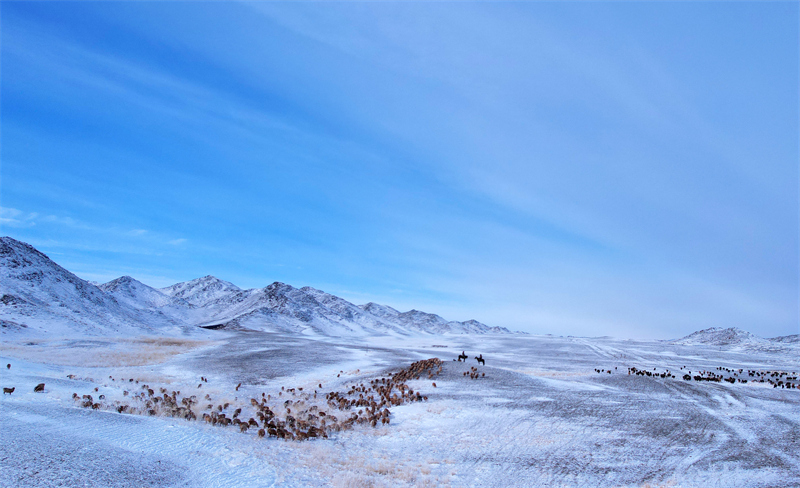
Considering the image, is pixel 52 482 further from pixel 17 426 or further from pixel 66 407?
pixel 66 407

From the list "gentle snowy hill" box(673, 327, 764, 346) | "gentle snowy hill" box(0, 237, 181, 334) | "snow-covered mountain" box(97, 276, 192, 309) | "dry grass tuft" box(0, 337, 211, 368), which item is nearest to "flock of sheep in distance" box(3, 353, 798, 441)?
"dry grass tuft" box(0, 337, 211, 368)

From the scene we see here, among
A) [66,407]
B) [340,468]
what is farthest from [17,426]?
[340,468]

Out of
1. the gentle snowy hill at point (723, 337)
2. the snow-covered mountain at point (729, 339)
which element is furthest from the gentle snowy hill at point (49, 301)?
the gentle snowy hill at point (723, 337)

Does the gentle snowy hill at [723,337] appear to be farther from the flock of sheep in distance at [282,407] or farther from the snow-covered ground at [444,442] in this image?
the flock of sheep in distance at [282,407]

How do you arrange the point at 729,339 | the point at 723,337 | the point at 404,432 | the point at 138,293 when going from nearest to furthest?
the point at 404,432
the point at 729,339
the point at 723,337
the point at 138,293

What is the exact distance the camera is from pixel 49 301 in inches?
2766

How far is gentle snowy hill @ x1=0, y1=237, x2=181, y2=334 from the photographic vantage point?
6091cm

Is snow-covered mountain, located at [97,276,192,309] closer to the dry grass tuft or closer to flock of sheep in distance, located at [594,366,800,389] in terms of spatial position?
the dry grass tuft

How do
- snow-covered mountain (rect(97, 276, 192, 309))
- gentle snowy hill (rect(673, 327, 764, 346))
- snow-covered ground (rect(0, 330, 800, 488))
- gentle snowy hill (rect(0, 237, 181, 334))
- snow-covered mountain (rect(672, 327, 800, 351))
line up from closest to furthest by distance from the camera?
snow-covered ground (rect(0, 330, 800, 488)) < gentle snowy hill (rect(0, 237, 181, 334)) < snow-covered mountain (rect(672, 327, 800, 351)) < gentle snowy hill (rect(673, 327, 764, 346)) < snow-covered mountain (rect(97, 276, 192, 309))

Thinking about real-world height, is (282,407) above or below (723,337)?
below

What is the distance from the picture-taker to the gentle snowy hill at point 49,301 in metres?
60.9

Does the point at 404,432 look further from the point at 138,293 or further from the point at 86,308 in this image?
the point at 138,293

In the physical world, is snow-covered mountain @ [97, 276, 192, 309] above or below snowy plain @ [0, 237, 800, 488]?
above

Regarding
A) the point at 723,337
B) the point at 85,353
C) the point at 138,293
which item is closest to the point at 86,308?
the point at 85,353
